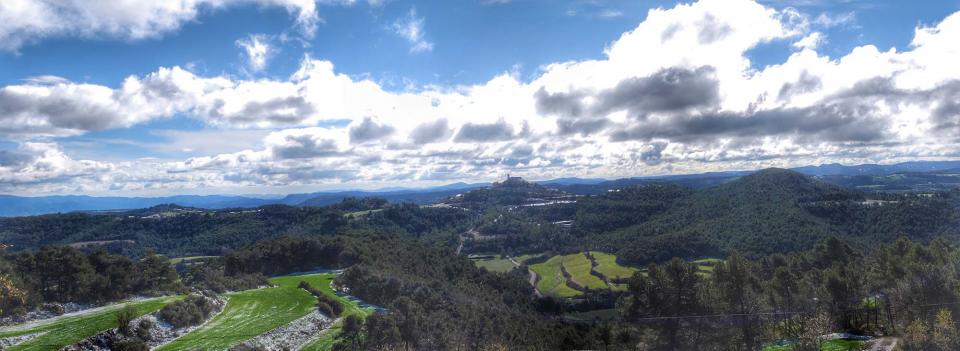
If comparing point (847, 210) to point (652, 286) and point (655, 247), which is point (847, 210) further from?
point (652, 286)

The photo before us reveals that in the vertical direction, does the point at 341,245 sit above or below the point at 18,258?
below

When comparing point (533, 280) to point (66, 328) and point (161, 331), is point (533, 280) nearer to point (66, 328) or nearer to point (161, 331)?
point (161, 331)

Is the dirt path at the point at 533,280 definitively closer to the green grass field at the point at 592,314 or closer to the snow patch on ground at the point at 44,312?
the green grass field at the point at 592,314

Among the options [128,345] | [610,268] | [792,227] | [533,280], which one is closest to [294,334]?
[128,345]

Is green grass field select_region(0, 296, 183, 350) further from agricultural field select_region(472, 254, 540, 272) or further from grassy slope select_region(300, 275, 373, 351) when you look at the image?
agricultural field select_region(472, 254, 540, 272)

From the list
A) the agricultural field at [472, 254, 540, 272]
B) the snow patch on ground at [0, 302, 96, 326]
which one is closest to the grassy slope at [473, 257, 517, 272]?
the agricultural field at [472, 254, 540, 272]

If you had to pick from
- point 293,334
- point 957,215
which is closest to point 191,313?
point 293,334
